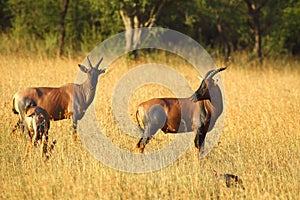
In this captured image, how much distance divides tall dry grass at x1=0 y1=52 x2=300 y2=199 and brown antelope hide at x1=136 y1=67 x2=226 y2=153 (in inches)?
18.8

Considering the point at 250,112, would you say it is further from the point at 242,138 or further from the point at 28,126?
the point at 28,126

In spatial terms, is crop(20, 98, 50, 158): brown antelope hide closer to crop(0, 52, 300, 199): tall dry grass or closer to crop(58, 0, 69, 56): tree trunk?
crop(0, 52, 300, 199): tall dry grass

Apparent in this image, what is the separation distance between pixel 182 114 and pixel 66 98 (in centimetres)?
230

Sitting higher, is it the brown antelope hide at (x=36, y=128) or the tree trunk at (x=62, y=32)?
the tree trunk at (x=62, y=32)

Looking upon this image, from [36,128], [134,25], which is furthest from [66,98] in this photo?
[134,25]

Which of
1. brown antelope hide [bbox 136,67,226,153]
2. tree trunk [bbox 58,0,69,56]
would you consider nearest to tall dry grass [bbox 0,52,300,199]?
brown antelope hide [bbox 136,67,226,153]

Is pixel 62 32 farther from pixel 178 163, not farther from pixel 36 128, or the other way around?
pixel 178 163

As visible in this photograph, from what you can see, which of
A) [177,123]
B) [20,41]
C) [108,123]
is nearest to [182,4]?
[20,41]

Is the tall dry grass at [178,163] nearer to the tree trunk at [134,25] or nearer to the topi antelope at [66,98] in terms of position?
the topi antelope at [66,98]

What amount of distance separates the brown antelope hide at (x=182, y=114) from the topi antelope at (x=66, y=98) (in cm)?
153

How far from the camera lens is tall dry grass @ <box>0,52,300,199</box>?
7055mm

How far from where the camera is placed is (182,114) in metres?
8.99

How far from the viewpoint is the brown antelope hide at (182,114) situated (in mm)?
8812

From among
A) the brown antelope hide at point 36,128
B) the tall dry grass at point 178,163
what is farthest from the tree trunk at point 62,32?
the brown antelope hide at point 36,128
